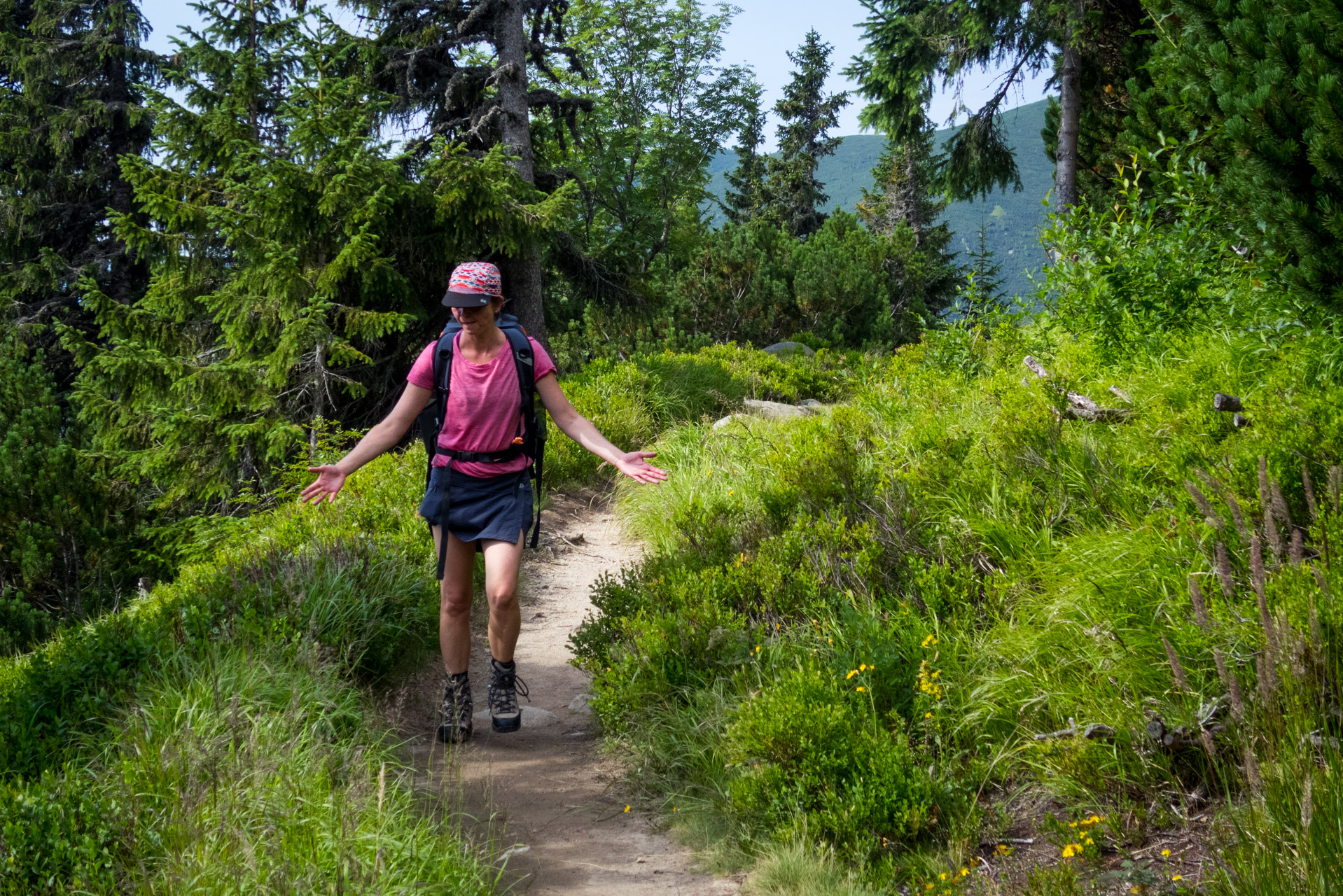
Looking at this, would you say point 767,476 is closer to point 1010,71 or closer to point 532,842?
point 532,842

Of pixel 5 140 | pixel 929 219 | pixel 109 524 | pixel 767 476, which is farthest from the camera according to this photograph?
pixel 929 219

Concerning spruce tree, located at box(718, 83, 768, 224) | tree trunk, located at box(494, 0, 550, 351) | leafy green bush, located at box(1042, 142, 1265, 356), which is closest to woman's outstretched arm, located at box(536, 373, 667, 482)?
leafy green bush, located at box(1042, 142, 1265, 356)

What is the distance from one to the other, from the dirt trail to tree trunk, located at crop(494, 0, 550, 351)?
25.4ft

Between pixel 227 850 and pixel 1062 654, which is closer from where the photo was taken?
pixel 227 850

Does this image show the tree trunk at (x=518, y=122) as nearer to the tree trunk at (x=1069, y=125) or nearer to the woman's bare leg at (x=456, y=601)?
the tree trunk at (x=1069, y=125)

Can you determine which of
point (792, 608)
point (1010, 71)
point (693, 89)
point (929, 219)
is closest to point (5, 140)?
point (693, 89)

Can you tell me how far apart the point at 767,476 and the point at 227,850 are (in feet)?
16.1

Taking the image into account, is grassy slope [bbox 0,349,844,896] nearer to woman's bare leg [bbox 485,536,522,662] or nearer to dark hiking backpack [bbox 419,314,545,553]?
woman's bare leg [bbox 485,536,522,662]

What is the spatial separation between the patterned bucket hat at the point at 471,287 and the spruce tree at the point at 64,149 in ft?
63.5

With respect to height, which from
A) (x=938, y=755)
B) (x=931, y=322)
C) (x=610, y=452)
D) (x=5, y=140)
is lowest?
(x=938, y=755)

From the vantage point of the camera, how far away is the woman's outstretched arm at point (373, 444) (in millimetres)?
4102

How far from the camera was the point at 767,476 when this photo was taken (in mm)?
6969

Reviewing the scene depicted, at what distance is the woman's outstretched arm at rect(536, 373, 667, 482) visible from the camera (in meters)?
4.16

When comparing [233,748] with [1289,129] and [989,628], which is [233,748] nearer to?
[989,628]
